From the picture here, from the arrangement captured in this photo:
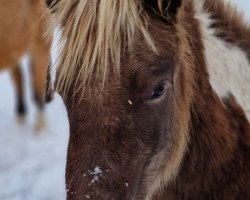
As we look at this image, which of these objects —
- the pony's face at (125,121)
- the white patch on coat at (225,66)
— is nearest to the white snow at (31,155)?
the white patch on coat at (225,66)

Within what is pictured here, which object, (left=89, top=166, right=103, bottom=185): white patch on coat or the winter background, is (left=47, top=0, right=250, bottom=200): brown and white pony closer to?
(left=89, top=166, right=103, bottom=185): white patch on coat

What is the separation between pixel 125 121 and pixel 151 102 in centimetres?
14

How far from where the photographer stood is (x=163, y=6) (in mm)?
2430

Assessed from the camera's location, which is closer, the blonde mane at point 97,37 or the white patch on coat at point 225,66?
the blonde mane at point 97,37

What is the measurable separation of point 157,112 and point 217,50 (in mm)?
526

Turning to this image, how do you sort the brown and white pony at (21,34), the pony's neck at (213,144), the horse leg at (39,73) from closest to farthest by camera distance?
1. the pony's neck at (213,144)
2. the brown and white pony at (21,34)
3. the horse leg at (39,73)

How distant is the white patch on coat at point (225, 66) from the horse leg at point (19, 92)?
4805mm

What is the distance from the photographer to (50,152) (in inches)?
252

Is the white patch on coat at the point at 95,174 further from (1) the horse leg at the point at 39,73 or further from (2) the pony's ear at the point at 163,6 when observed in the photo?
(1) the horse leg at the point at 39,73

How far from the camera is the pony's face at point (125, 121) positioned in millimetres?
2297

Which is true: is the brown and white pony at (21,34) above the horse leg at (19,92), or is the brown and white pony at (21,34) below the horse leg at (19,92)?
above

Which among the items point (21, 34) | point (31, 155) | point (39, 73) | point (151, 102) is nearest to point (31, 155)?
point (31, 155)

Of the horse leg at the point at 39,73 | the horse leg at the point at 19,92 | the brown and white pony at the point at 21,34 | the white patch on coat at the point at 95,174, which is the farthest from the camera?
the horse leg at the point at 19,92

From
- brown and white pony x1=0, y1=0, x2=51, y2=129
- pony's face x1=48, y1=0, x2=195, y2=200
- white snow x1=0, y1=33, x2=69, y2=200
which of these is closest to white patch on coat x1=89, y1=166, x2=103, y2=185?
pony's face x1=48, y1=0, x2=195, y2=200
